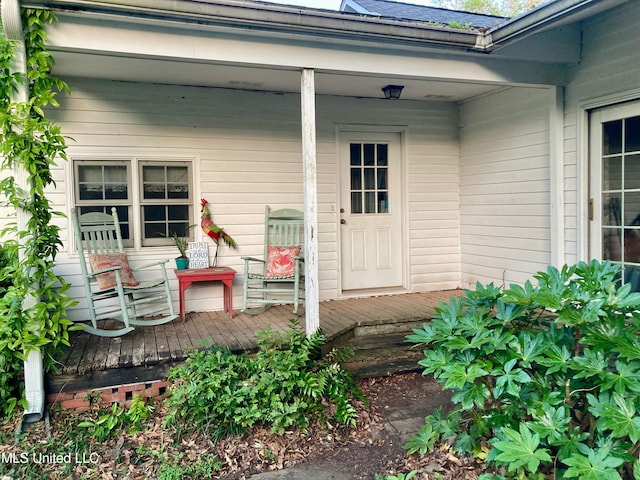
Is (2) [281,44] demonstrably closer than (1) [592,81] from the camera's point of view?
Yes

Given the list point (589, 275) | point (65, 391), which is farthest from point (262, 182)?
point (589, 275)

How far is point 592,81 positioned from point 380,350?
299cm

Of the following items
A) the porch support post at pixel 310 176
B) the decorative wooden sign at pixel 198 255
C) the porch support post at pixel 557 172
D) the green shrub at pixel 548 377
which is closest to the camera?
the green shrub at pixel 548 377

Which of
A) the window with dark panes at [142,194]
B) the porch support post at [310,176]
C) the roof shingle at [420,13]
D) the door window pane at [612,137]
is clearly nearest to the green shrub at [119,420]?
the porch support post at [310,176]

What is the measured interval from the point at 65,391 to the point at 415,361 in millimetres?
2751

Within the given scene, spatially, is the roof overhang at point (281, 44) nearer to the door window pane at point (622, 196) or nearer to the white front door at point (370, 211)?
the door window pane at point (622, 196)

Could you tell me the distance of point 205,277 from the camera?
4.61m

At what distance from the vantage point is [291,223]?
Answer: 5.19m

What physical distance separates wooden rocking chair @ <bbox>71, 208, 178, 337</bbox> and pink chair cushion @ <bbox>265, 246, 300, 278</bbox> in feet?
3.35

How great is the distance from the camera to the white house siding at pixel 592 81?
3848 millimetres

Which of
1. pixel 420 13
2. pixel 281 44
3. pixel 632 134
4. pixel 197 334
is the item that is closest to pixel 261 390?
pixel 197 334

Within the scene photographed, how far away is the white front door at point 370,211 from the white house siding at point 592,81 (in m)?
1.92

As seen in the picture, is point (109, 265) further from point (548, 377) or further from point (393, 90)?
point (548, 377)

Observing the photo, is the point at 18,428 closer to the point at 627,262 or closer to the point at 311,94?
the point at 311,94
